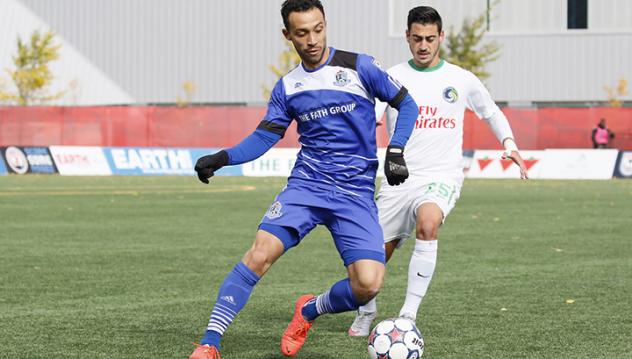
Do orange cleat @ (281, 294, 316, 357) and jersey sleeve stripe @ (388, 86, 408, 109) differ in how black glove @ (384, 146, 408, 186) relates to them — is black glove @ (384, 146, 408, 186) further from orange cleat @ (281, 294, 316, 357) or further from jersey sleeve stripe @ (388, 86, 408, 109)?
orange cleat @ (281, 294, 316, 357)

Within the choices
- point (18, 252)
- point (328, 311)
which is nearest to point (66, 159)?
point (18, 252)

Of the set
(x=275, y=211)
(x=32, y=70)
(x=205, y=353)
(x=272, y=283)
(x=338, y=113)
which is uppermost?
(x=338, y=113)

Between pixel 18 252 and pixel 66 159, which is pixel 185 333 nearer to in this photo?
pixel 18 252

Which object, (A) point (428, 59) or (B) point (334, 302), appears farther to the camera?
(A) point (428, 59)

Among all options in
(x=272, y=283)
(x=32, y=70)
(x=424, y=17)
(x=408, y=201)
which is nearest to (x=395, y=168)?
(x=408, y=201)

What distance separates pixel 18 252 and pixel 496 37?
43419 mm

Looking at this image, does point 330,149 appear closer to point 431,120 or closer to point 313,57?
point 313,57

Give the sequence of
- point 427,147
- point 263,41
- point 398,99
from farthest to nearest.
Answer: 1. point 263,41
2. point 427,147
3. point 398,99

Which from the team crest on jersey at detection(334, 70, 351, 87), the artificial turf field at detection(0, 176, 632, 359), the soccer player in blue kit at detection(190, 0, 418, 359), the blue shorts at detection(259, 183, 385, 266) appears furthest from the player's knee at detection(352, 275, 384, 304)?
the team crest on jersey at detection(334, 70, 351, 87)

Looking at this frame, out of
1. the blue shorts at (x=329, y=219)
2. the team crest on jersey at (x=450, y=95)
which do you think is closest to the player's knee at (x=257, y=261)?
the blue shorts at (x=329, y=219)

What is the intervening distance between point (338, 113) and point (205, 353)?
62.7 inches

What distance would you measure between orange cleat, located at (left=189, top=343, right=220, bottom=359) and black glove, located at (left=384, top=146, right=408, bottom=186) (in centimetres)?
134

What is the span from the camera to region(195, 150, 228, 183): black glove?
6.78 metres

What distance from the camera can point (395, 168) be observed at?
667cm
